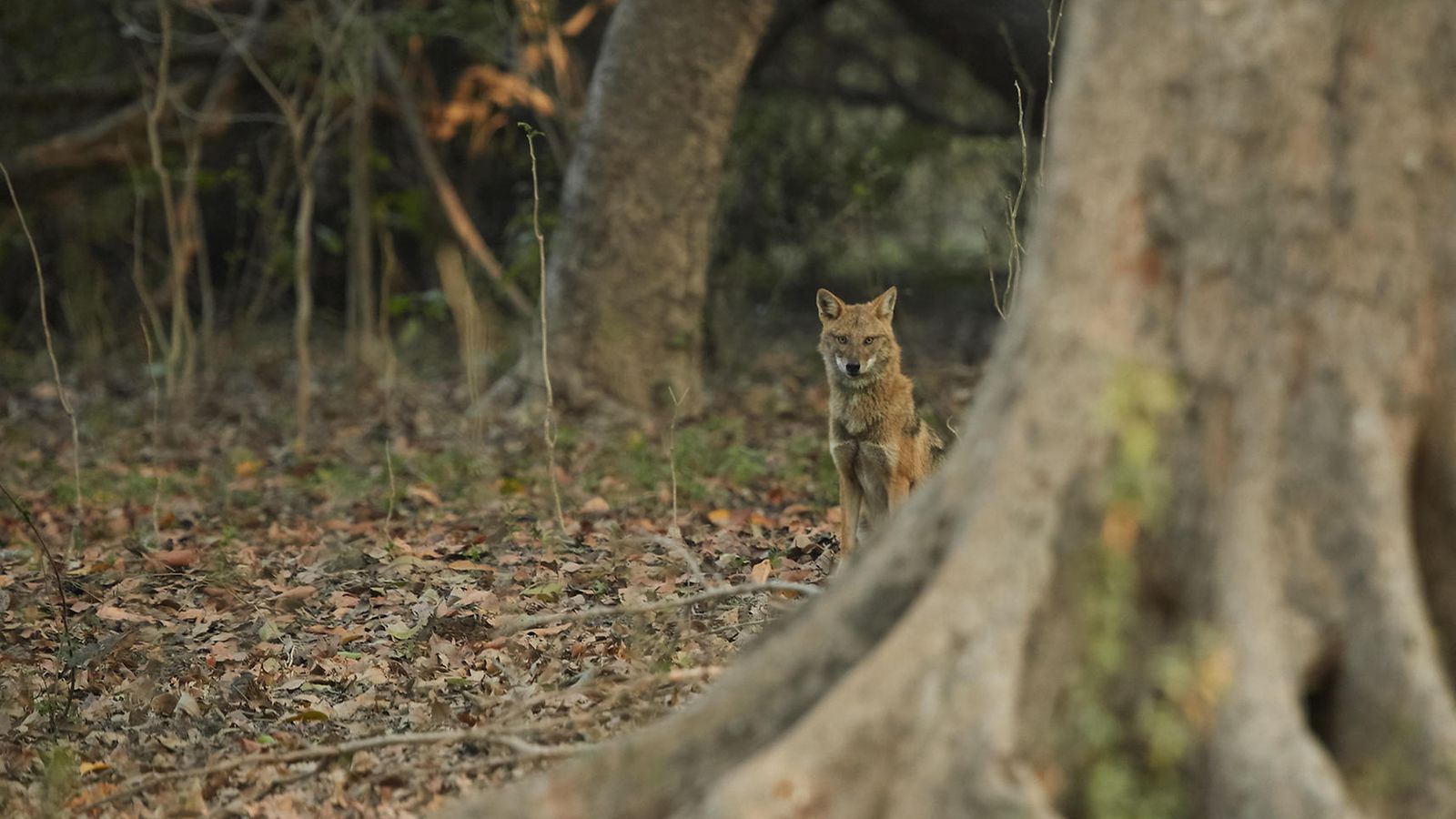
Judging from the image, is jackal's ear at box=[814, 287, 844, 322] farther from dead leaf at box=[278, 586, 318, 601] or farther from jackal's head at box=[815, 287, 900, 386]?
dead leaf at box=[278, 586, 318, 601]

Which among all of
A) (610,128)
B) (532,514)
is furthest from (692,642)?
(610,128)

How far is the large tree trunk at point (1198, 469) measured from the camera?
9.82 ft

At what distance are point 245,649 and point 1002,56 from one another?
32.8 feet

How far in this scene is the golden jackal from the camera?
7.48 m

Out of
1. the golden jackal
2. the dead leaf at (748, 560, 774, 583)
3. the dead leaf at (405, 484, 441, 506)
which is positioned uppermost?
the golden jackal

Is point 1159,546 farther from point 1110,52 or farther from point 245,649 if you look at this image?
point 245,649

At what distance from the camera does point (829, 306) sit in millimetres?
8227

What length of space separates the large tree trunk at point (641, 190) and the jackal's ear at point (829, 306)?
9.83 ft

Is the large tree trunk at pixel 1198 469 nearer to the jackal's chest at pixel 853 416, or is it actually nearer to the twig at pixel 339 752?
the twig at pixel 339 752

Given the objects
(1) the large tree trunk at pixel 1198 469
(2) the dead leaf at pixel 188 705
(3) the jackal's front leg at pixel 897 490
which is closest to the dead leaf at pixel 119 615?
(2) the dead leaf at pixel 188 705

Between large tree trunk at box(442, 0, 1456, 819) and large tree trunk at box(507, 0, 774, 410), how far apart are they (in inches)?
320

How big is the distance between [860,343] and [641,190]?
388 cm

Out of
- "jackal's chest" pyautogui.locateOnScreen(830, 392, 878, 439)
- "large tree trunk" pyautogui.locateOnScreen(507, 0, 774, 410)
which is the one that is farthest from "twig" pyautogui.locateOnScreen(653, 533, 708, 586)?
"large tree trunk" pyautogui.locateOnScreen(507, 0, 774, 410)

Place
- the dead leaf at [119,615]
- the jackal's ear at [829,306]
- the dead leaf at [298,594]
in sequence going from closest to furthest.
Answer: the dead leaf at [119,615] → the dead leaf at [298,594] → the jackal's ear at [829,306]
